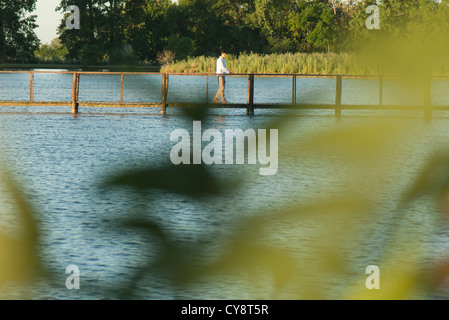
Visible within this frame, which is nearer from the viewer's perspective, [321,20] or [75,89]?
[321,20]

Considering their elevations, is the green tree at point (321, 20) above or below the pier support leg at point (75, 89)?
below

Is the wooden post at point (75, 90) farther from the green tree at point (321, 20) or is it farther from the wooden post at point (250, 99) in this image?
the green tree at point (321, 20)

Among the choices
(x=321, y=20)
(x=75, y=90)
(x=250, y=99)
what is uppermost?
(x=75, y=90)

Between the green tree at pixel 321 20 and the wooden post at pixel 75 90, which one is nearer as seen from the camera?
the green tree at pixel 321 20

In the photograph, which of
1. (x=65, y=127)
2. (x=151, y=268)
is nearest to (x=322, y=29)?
(x=151, y=268)

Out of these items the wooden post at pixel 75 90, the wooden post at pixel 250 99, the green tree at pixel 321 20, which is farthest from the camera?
the wooden post at pixel 75 90

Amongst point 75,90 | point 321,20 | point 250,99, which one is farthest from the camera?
point 75,90

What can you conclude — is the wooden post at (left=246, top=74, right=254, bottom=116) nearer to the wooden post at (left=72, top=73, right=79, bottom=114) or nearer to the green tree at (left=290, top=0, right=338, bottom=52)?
the wooden post at (left=72, top=73, right=79, bottom=114)

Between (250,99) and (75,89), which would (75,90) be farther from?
(250,99)

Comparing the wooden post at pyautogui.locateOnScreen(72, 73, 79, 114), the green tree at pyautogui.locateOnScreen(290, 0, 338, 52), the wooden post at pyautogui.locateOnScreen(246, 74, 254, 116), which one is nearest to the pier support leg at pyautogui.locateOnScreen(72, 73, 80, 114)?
the wooden post at pyautogui.locateOnScreen(72, 73, 79, 114)

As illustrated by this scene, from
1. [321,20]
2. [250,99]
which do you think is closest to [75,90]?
[250,99]

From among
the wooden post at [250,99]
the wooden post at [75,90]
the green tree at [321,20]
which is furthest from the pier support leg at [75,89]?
the green tree at [321,20]

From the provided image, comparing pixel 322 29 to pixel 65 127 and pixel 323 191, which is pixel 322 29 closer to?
pixel 323 191

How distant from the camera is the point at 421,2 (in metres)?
1.11
